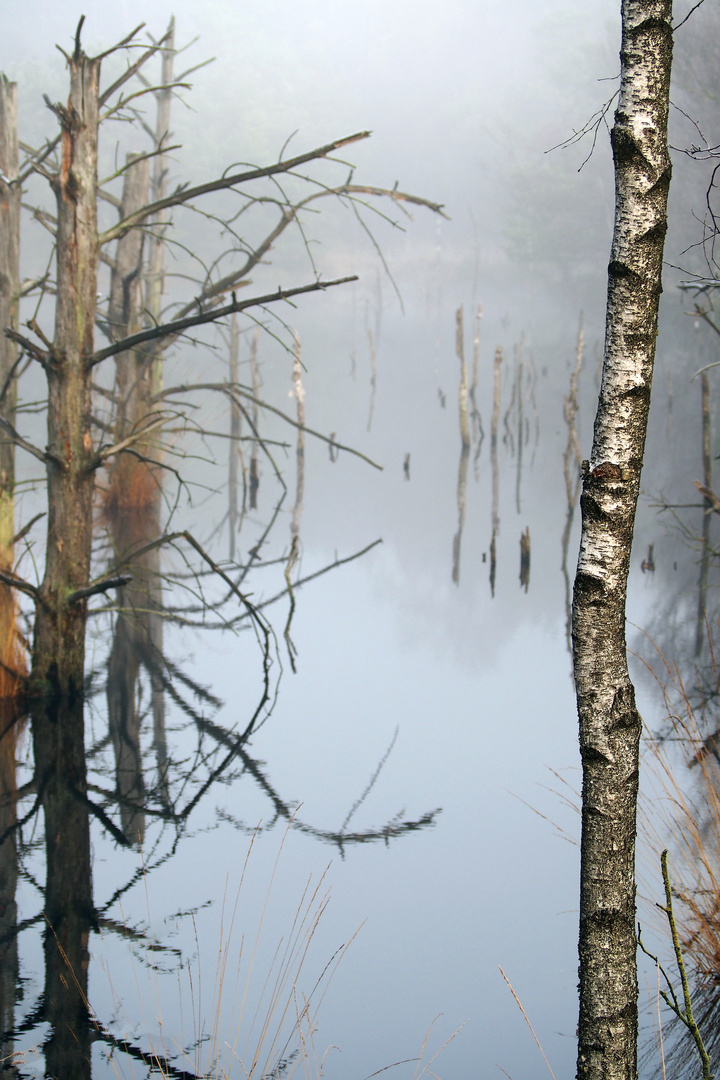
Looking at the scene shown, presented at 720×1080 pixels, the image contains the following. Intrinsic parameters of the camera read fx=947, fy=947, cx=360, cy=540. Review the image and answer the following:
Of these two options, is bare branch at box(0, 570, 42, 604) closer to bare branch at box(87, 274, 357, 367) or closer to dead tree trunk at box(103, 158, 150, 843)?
dead tree trunk at box(103, 158, 150, 843)

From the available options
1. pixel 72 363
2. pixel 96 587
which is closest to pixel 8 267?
pixel 72 363

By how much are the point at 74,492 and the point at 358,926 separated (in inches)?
92.2

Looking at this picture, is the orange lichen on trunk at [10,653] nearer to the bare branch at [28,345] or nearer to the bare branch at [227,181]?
the bare branch at [28,345]

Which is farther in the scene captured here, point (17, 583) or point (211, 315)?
point (17, 583)

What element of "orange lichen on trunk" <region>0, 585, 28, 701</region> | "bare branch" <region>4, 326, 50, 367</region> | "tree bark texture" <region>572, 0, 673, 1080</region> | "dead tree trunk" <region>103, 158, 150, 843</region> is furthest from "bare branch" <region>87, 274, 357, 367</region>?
"tree bark texture" <region>572, 0, 673, 1080</region>

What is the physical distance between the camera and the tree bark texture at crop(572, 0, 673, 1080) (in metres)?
1.48

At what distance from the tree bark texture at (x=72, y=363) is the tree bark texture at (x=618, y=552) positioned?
10.2ft

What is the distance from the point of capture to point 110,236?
13.7 feet

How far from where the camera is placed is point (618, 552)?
1516 millimetres

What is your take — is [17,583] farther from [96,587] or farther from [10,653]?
[10,653]

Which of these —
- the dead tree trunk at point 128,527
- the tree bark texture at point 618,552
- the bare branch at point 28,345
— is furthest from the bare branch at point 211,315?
the tree bark texture at point 618,552

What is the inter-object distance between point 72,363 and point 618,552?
10.6 ft

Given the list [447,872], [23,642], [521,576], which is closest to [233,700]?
[23,642]

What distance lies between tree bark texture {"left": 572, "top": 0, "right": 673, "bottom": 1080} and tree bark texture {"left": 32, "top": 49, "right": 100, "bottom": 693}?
310 centimetres
